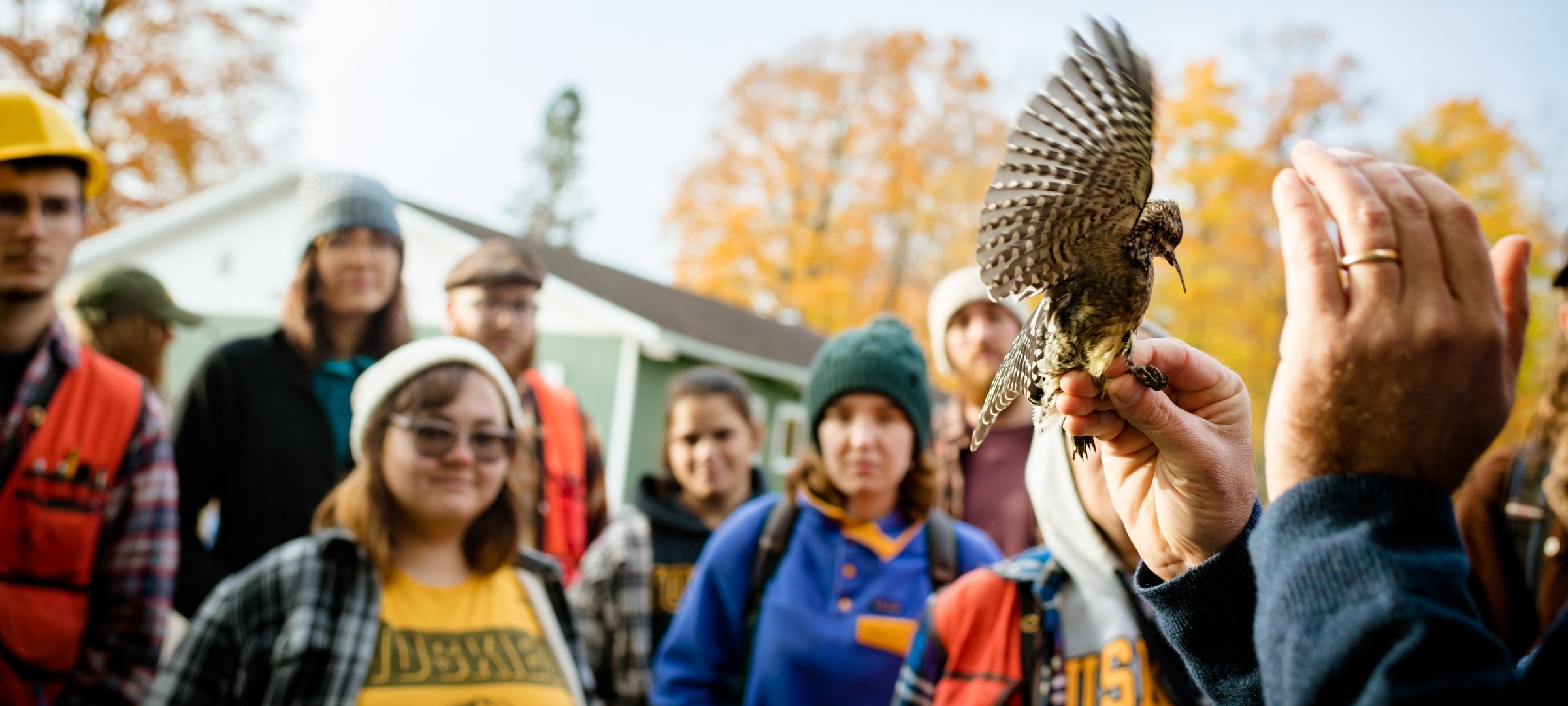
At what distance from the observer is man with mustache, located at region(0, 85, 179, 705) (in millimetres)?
3061

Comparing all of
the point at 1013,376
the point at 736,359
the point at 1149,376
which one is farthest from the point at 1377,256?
the point at 736,359

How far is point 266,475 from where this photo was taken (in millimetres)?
3854

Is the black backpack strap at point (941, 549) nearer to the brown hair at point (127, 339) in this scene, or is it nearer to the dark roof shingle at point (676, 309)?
the brown hair at point (127, 339)

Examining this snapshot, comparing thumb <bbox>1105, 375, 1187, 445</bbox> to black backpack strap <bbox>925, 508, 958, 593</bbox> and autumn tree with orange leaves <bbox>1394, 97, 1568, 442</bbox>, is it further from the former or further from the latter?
autumn tree with orange leaves <bbox>1394, 97, 1568, 442</bbox>

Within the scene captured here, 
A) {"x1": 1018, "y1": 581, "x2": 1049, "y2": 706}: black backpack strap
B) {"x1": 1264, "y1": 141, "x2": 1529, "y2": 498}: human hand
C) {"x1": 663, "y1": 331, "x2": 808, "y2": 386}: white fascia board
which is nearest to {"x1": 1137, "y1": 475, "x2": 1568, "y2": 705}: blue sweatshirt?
{"x1": 1264, "y1": 141, "x2": 1529, "y2": 498}: human hand

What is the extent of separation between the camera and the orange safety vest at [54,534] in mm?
3002

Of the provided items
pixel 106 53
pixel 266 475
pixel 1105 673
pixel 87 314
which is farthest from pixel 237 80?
pixel 1105 673

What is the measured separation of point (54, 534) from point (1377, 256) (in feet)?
12.1

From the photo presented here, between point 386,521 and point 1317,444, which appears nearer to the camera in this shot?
point 1317,444

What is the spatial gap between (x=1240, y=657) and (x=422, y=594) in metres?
2.59

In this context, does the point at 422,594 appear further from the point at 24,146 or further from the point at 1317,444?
the point at 1317,444

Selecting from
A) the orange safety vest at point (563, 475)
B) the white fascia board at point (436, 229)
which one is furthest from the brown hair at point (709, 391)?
the white fascia board at point (436, 229)

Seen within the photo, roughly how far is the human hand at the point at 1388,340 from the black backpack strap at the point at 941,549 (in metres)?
2.28

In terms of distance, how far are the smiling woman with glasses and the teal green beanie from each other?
1193 millimetres
